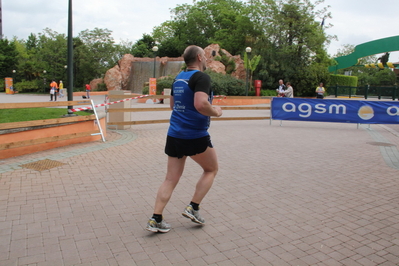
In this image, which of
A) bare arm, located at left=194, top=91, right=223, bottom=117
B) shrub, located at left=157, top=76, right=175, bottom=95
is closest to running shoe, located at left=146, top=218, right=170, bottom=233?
bare arm, located at left=194, top=91, right=223, bottom=117

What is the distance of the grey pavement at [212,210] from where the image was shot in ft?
10.8

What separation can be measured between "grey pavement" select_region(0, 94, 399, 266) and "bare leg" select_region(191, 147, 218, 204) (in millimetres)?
437

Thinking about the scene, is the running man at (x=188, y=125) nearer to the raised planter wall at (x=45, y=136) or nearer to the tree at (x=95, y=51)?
the raised planter wall at (x=45, y=136)

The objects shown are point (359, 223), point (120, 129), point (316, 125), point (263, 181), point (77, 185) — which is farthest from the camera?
point (316, 125)

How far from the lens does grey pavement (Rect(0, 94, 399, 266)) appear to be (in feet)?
10.8

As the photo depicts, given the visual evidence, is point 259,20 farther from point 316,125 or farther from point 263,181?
point 263,181

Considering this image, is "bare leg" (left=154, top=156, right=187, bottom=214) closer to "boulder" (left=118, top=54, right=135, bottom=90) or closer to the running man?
the running man

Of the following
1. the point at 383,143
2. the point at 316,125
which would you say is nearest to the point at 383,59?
the point at 316,125

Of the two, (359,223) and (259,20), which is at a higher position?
(259,20)

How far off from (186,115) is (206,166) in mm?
620

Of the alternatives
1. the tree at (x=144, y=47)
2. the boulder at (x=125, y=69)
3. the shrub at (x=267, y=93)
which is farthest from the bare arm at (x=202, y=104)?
the tree at (x=144, y=47)

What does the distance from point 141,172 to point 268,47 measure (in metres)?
32.6

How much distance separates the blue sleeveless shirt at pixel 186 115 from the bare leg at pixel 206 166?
0.75 ft

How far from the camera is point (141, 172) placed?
6168 mm
